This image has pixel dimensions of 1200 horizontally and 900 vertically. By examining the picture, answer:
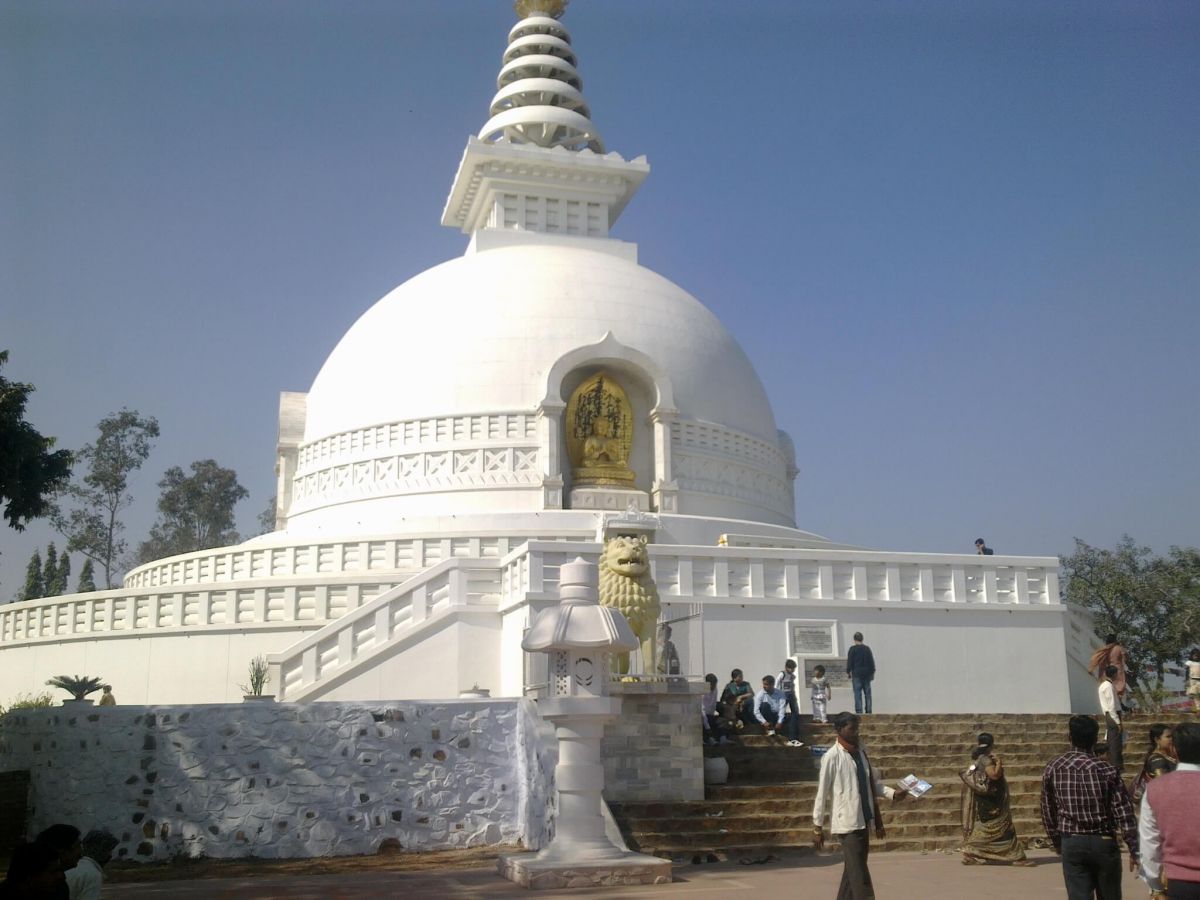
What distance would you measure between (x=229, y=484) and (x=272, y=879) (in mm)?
46919

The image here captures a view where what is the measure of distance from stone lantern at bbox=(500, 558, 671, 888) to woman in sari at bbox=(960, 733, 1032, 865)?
2.86m

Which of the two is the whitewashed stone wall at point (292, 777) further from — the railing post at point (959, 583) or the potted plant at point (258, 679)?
the railing post at point (959, 583)

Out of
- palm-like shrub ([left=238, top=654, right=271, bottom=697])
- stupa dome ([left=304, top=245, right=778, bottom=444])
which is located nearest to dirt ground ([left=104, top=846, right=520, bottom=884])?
palm-like shrub ([left=238, top=654, right=271, bottom=697])

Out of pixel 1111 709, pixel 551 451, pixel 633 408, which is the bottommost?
pixel 1111 709

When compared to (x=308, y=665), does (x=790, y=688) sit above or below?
below

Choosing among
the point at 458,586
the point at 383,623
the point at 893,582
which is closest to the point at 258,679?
the point at 383,623

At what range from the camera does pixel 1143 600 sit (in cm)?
3069

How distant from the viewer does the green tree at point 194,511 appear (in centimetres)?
5538

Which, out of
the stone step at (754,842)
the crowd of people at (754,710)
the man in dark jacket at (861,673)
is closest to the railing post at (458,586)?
the crowd of people at (754,710)

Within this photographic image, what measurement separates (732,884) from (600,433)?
1480 cm

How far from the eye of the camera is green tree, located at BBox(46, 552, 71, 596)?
145 ft

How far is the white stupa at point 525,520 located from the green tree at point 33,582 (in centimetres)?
2025

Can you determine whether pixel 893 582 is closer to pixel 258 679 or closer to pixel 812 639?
pixel 812 639

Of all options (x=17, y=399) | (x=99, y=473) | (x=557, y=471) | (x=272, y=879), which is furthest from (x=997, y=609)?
(x=99, y=473)
